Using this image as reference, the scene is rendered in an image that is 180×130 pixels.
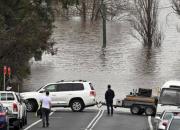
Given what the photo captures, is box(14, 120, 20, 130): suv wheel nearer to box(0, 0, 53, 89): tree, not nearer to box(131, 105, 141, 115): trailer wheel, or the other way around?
box(131, 105, 141, 115): trailer wheel

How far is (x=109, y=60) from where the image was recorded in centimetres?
7625

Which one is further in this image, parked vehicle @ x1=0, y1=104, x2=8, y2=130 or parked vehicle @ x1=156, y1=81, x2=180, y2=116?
parked vehicle @ x1=156, y1=81, x2=180, y2=116

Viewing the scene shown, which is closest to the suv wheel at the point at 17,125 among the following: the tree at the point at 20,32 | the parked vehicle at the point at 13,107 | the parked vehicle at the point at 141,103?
the parked vehicle at the point at 13,107

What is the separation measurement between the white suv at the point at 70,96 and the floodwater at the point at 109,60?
13805mm

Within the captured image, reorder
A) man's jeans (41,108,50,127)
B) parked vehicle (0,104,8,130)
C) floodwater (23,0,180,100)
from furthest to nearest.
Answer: floodwater (23,0,180,100), man's jeans (41,108,50,127), parked vehicle (0,104,8,130)

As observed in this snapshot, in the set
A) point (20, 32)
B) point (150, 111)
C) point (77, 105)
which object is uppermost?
point (20, 32)

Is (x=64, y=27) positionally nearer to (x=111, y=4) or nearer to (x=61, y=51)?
(x=111, y=4)

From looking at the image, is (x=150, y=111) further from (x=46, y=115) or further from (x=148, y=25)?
(x=148, y=25)

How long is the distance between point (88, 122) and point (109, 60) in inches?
1770

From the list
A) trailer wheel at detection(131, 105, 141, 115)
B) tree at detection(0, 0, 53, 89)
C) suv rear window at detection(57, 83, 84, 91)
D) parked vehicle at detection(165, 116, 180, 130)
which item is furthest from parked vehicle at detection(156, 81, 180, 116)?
tree at detection(0, 0, 53, 89)

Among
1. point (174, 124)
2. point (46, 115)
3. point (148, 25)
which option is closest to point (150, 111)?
point (46, 115)

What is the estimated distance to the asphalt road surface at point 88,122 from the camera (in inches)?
1141

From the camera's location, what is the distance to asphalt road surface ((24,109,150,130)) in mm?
28984

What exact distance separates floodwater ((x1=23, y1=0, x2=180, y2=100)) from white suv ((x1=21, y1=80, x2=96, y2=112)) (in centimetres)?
1380
